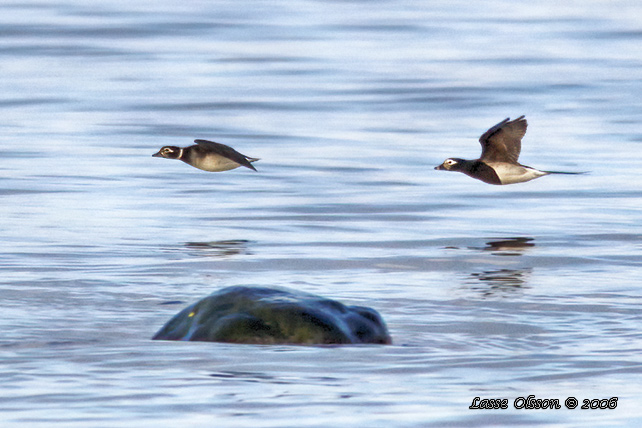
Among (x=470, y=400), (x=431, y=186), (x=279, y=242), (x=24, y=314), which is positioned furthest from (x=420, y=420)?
(x=431, y=186)

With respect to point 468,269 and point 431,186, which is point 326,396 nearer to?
point 468,269

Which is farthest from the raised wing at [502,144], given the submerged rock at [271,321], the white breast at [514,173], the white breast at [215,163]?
the submerged rock at [271,321]

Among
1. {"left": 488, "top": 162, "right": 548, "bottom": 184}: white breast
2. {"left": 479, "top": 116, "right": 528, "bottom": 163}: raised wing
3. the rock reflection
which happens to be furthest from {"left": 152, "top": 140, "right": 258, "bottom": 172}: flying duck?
the rock reflection

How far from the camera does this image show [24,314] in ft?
24.3

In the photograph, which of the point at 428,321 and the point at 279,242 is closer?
the point at 428,321

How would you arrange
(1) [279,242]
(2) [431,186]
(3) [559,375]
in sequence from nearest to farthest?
(3) [559,375], (1) [279,242], (2) [431,186]

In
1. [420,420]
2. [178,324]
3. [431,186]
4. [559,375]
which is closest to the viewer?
[420,420]

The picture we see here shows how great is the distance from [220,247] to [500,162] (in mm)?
3603

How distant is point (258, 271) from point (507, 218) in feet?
11.1

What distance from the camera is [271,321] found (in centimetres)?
667

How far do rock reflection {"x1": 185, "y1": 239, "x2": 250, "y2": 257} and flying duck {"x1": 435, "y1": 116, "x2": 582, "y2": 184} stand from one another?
2.92 metres

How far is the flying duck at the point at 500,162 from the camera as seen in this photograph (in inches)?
505

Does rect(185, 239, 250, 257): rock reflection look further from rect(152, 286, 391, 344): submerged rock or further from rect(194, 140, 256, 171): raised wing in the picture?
rect(152, 286, 391, 344): submerged rock

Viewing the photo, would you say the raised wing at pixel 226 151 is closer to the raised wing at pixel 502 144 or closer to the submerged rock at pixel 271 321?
the raised wing at pixel 502 144
